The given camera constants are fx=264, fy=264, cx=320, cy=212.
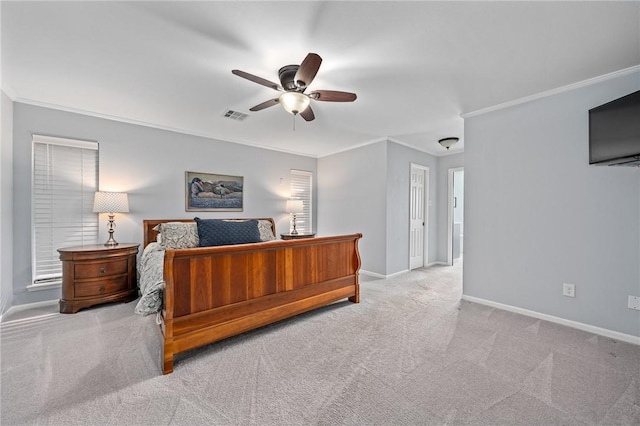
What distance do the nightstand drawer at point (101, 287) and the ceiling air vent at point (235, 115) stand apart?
2.46 m

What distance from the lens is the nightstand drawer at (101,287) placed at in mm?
3047

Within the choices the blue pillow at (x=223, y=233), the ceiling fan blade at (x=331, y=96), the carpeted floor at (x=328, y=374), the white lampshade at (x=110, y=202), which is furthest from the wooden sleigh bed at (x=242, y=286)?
the white lampshade at (x=110, y=202)

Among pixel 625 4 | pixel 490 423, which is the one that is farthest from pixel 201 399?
pixel 625 4

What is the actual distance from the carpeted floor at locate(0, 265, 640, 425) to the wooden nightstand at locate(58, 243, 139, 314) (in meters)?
0.23

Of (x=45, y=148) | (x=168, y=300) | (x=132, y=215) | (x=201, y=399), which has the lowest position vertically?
(x=201, y=399)

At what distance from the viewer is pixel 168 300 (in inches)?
78.4

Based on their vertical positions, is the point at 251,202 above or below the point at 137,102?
below

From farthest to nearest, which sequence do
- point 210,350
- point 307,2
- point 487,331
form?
1. point 487,331
2. point 210,350
3. point 307,2

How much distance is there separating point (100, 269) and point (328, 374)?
117 inches

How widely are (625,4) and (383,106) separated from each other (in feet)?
6.46

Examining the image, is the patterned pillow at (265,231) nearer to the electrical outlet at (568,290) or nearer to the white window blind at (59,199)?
the white window blind at (59,199)

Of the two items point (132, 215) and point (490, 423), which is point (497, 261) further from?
point (132, 215)

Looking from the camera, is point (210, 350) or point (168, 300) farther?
point (210, 350)

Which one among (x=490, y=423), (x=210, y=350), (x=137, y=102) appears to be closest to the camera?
(x=490, y=423)
